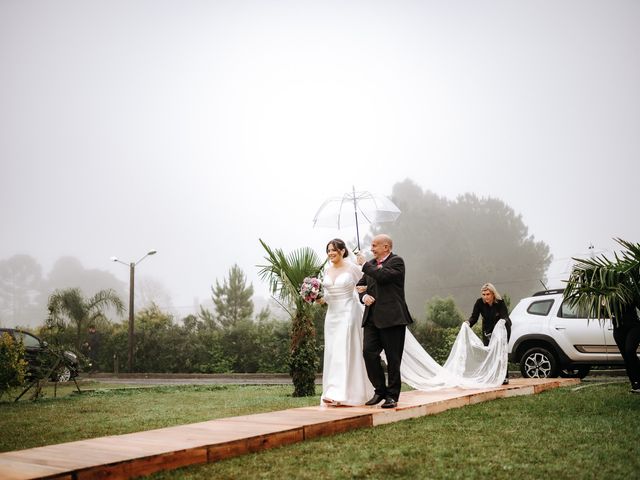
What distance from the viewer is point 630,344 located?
8414mm

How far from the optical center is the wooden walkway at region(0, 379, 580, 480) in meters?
4.17

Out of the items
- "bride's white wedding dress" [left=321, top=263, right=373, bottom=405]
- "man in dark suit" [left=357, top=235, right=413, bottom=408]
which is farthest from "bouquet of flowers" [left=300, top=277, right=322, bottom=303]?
"man in dark suit" [left=357, top=235, right=413, bottom=408]

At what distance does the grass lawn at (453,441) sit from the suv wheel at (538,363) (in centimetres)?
291

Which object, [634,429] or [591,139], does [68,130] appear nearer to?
[591,139]

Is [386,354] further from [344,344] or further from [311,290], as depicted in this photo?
[311,290]

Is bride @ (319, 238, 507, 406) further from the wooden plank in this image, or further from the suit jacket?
the wooden plank

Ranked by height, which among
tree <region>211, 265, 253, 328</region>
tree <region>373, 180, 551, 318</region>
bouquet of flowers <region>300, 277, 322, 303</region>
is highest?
tree <region>373, 180, 551, 318</region>

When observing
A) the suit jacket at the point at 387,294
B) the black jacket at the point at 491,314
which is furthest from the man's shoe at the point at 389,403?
the black jacket at the point at 491,314

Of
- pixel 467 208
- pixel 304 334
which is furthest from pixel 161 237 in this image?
pixel 304 334

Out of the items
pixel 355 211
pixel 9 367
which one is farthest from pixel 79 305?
pixel 355 211

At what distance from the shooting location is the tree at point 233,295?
55.6 meters

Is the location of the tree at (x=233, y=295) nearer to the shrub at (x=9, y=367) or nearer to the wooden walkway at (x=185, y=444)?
the shrub at (x=9, y=367)

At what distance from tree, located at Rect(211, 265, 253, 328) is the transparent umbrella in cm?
4557

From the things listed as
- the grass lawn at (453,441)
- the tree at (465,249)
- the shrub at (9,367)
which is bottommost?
the grass lawn at (453,441)
